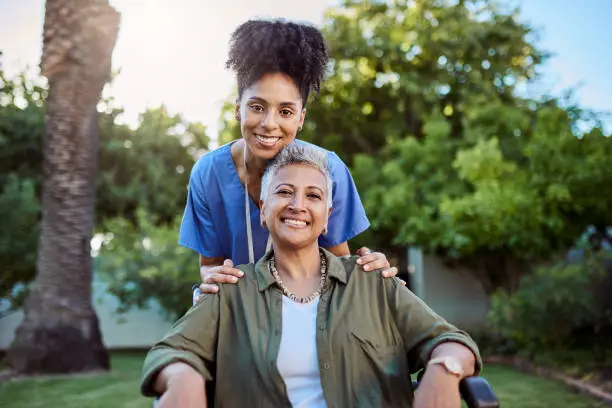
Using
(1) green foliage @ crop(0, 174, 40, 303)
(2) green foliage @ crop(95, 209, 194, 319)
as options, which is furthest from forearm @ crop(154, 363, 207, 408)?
(2) green foliage @ crop(95, 209, 194, 319)

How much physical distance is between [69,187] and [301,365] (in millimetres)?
6643

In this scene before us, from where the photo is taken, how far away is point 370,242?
12.9m

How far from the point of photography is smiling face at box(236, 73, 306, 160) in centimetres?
267

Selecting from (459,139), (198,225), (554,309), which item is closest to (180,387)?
(198,225)

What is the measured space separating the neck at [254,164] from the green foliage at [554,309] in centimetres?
637

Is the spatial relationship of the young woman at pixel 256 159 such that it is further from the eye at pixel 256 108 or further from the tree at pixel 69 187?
the tree at pixel 69 187

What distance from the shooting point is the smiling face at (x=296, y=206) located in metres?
2.39

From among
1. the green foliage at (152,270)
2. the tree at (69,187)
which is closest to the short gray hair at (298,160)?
the tree at (69,187)

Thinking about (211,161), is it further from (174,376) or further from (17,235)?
(17,235)

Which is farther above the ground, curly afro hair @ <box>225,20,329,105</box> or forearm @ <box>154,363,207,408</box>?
curly afro hair @ <box>225,20,329,105</box>

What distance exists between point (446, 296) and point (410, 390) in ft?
35.7

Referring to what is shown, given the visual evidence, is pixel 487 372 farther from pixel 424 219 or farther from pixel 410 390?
pixel 410 390

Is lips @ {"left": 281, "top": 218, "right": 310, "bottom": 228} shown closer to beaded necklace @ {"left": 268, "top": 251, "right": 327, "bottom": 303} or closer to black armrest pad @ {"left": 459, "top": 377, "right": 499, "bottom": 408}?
beaded necklace @ {"left": 268, "top": 251, "right": 327, "bottom": 303}

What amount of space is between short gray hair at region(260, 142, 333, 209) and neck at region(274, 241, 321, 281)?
0.19m
